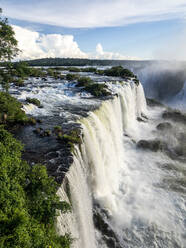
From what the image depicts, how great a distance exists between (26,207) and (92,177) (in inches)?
234

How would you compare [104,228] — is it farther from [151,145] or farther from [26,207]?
[151,145]

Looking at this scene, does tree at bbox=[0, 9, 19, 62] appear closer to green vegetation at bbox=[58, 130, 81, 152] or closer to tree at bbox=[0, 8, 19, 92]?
tree at bbox=[0, 8, 19, 92]

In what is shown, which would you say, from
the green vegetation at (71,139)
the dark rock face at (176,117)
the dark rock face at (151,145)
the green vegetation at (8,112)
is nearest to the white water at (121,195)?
the green vegetation at (71,139)

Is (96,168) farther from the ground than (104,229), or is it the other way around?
(96,168)

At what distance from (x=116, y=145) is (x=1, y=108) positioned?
10.4 m

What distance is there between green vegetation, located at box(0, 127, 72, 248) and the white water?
1042 millimetres

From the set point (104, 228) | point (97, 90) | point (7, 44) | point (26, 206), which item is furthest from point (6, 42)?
point (97, 90)

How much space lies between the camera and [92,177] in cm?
1109

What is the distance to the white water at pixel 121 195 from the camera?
8696mm

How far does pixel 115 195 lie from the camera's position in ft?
41.4

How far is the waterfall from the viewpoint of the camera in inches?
300

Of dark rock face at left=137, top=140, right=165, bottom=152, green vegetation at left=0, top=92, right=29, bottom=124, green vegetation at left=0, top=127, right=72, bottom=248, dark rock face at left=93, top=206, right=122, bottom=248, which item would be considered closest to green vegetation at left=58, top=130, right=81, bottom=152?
green vegetation at left=0, top=127, right=72, bottom=248

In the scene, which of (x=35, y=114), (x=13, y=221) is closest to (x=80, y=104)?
(x=35, y=114)

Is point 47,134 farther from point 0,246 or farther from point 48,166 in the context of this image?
point 0,246
